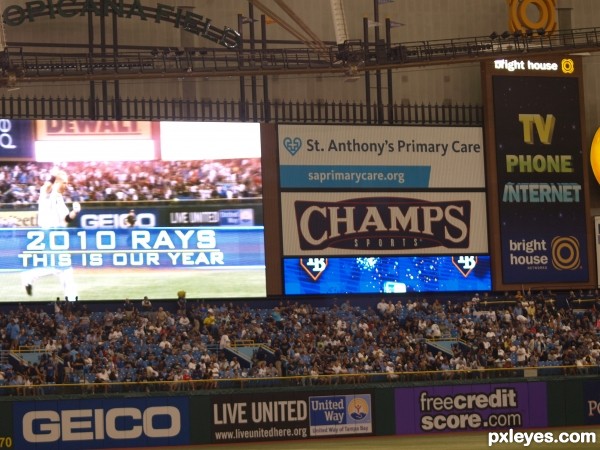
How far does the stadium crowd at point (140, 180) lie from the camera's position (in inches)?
1436

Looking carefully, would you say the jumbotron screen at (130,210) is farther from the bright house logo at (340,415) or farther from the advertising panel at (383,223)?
the bright house logo at (340,415)

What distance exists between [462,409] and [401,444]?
292 cm

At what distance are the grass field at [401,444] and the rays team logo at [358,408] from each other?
61 cm

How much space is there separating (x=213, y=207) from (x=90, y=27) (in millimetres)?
7417

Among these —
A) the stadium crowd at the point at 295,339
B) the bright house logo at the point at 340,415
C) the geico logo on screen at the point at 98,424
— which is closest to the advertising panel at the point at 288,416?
the bright house logo at the point at 340,415

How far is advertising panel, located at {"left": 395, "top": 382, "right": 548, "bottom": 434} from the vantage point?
30766mm

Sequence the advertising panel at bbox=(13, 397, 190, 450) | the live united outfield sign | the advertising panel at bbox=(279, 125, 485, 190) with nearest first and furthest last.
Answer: the advertising panel at bbox=(13, 397, 190, 450) < the live united outfield sign < the advertising panel at bbox=(279, 125, 485, 190)

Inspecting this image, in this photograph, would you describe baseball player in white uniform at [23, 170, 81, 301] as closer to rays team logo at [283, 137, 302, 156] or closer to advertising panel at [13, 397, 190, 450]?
rays team logo at [283, 137, 302, 156]

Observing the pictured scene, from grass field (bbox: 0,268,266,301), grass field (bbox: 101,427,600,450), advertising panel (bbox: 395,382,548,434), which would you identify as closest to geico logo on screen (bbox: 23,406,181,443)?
grass field (bbox: 101,427,600,450)

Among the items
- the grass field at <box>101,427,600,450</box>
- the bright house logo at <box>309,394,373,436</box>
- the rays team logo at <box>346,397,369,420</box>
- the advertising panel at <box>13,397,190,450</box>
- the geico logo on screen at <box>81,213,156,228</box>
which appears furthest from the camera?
the geico logo on screen at <box>81,213,156,228</box>

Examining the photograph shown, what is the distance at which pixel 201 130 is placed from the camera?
126 ft

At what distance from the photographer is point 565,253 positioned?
42.6m

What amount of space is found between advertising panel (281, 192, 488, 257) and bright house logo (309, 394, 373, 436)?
32.1 ft

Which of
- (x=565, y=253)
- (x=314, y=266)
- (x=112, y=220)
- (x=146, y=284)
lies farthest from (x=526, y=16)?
(x=146, y=284)
